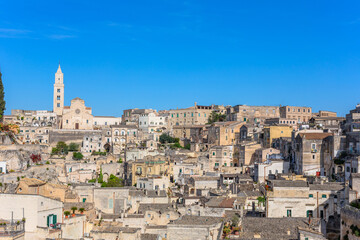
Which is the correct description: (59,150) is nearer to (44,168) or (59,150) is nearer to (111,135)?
(111,135)

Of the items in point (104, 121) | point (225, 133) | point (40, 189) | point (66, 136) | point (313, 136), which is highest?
point (104, 121)

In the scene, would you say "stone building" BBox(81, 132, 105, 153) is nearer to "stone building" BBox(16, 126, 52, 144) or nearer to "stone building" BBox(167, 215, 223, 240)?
"stone building" BBox(16, 126, 52, 144)

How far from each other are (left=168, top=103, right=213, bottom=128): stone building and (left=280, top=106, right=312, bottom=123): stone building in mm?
16653

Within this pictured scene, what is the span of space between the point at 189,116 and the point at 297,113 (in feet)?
70.9

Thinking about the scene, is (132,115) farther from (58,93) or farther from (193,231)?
(193,231)

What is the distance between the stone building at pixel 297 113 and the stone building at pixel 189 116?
1665cm

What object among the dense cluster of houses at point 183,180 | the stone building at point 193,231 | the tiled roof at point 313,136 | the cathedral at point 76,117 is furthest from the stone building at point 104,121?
the stone building at point 193,231

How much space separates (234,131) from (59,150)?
26847mm

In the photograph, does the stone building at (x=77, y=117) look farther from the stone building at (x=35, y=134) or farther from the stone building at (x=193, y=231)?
the stone building at (x=193, y=231)

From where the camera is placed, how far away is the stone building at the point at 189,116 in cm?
9512

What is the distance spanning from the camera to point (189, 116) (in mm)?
95438

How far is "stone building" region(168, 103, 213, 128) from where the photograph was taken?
9512 centimetres

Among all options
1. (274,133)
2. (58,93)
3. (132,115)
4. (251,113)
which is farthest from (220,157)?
(58,93)

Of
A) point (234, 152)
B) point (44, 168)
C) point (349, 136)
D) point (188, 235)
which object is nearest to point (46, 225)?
point (188, 235)
